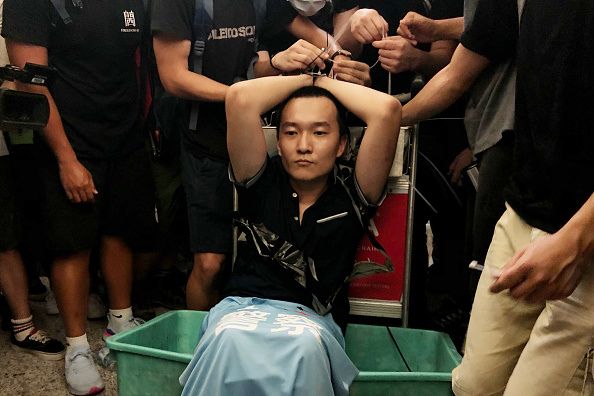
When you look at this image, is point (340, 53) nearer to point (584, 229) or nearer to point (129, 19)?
point (129, 19)

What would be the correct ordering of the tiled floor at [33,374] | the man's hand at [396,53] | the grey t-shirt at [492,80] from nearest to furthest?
the grey t-shirt at [492,80], the man's hand at [396,53], the tiled floor at [33,374]

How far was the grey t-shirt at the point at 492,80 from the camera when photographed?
1.20 meters

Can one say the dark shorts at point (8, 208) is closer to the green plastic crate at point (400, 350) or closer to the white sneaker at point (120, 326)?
the white sneaker at point (120, 326)

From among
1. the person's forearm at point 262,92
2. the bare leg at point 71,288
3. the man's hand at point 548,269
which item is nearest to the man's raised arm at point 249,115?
the person's forearm at point 262,92

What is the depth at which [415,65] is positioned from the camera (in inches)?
66.0

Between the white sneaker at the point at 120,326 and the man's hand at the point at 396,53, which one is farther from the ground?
the man's hand at the point at 396,53

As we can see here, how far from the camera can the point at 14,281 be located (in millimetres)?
1925

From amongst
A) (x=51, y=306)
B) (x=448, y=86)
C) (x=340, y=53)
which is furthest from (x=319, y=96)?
(x=51, y=306)

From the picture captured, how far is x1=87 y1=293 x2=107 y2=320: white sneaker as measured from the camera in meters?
2.27

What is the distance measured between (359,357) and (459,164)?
85cm

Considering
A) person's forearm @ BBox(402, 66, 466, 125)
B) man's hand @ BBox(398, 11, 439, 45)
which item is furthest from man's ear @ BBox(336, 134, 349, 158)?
man's hand @ BBox(398, 11, 439, 45)

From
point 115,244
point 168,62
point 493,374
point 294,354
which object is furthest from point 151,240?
point 493,374

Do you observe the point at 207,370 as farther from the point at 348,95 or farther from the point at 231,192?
the point at 348,95

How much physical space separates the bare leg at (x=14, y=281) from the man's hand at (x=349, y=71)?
1.46 m
